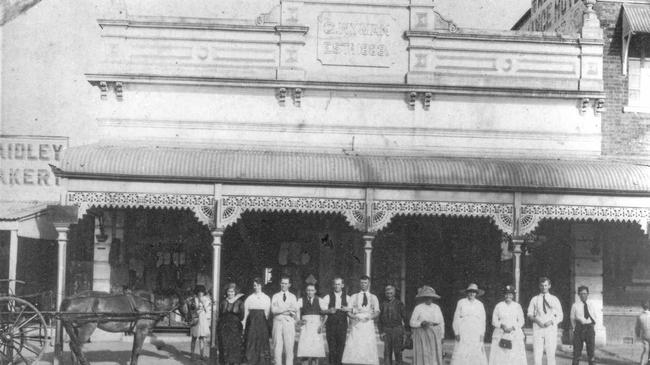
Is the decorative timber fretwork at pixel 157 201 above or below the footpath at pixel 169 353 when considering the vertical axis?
above

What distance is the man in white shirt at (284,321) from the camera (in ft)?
43.5

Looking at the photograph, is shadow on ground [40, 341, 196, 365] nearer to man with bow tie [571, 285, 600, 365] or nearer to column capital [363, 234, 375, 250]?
column capital [363, 234, 375, 250]

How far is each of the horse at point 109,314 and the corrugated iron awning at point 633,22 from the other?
11677mm

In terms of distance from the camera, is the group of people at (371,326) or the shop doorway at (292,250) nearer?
the group of people at (371,326)

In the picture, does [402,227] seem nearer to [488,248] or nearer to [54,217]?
[488,248]

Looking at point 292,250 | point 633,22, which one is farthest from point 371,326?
point 633,22

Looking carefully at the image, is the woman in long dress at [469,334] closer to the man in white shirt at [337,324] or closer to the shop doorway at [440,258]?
the man in white shirt at [337,324]

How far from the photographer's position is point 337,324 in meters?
13.8

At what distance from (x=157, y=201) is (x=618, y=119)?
1040cm

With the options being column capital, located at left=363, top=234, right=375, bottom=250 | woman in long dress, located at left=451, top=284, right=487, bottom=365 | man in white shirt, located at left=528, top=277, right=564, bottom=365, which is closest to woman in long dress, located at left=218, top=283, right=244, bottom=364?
column capital, located at left=363, top=234, right=375, bottom=250

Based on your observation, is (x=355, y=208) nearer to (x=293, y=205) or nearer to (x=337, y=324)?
(x=293, y=205)

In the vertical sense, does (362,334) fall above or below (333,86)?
below

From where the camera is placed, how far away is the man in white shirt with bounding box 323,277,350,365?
13547 mm

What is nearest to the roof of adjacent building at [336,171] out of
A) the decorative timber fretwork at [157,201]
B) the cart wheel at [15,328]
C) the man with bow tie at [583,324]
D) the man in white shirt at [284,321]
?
the decorative timber fretwork at [157,201]
